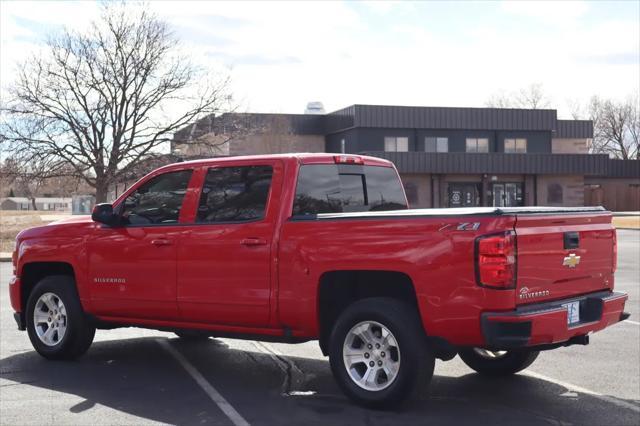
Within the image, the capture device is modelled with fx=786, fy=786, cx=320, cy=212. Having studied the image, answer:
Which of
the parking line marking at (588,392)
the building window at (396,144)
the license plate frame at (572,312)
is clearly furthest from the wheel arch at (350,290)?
the building window at (396,144)

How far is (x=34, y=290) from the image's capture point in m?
8.44

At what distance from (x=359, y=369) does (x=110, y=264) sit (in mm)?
2923

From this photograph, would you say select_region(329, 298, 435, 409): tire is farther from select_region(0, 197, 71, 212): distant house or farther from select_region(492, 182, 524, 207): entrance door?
select_region(0, 197, 71, 212): distant house

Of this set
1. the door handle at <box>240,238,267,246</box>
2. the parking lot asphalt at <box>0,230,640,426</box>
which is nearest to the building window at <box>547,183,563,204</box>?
the parking lot asphalt at <box>0,230,640,426</box>

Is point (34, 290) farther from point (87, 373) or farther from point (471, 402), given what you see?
point (471, 402)

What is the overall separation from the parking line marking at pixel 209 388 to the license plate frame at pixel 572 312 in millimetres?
2557

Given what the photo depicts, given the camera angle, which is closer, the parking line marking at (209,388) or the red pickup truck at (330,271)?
the red pickup truck at (330,271)

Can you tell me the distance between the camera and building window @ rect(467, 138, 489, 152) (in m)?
60.0

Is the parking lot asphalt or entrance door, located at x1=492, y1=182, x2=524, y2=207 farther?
entrance door, located at x1=492, y1=182, x2=524, y2=207

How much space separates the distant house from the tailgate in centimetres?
14184

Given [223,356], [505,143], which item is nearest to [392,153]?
[505,143]

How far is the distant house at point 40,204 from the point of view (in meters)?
140

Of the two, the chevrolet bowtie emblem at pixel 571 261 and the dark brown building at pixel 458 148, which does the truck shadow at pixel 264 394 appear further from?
the dark brown building at pixel 458 148

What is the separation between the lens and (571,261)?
6160 millimetres
